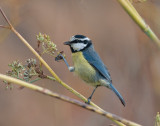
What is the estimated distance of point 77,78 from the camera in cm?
568

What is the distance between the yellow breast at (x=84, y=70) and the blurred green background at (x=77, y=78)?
1.22m

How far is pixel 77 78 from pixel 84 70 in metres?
2.47

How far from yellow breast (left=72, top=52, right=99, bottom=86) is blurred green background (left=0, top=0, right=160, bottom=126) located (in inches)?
47.9

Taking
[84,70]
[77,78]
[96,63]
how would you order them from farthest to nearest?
[77,78] → [96,63] → [84,70]

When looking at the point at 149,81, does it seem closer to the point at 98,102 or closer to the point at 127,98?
the point at 127,98

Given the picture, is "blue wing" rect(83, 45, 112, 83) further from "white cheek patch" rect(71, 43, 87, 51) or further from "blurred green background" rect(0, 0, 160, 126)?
"blurred green background" rect(0, 0, 160, 126)

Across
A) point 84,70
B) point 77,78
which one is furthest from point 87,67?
point 77,78

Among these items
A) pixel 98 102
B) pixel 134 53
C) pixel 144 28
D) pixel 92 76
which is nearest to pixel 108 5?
pixel 134 53

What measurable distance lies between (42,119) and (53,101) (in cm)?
60

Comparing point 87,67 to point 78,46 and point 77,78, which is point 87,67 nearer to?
point 78,46

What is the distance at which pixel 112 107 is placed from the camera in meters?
5.42

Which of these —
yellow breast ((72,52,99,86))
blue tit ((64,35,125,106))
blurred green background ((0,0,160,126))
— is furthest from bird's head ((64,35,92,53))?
blurred green background ((0,0,160,126))

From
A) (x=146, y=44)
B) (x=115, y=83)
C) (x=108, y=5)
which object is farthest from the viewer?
(x=108, y=5)

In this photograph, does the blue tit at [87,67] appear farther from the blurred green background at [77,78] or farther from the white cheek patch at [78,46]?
the blurred green background at [77,78]
